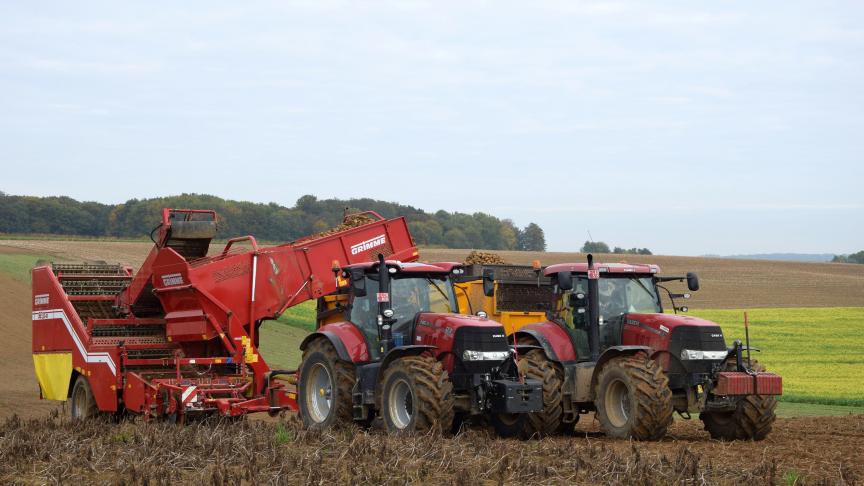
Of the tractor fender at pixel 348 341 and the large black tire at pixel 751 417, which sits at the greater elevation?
the tractor fender at pixel 348 341

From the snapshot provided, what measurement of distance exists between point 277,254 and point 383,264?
9.92ft

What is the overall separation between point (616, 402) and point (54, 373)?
30.4 feet

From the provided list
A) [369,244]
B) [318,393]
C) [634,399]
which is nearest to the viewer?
[634,399]

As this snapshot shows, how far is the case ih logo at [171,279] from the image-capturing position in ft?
53.0

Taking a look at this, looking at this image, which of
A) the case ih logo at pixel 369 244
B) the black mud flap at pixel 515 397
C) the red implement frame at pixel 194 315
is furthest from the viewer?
the case ih logo at pixel 369 244

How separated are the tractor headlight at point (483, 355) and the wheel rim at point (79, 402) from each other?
6878 mm

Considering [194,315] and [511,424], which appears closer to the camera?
[511,424]

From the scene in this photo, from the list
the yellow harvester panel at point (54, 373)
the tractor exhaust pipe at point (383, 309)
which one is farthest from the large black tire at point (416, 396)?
the yellow harvester panel at point (54, 373)

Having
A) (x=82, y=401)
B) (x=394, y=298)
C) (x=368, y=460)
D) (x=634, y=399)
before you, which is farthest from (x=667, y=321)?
(x=82, y=401)

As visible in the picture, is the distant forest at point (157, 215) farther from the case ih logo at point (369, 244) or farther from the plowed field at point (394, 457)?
the plowed field at point (394, 457)

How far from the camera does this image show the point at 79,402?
55.8ft

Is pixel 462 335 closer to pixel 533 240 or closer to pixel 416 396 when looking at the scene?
pixel 416 396

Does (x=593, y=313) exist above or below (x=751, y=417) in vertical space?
above

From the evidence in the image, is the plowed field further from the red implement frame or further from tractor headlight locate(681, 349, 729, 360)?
the red implement frame
